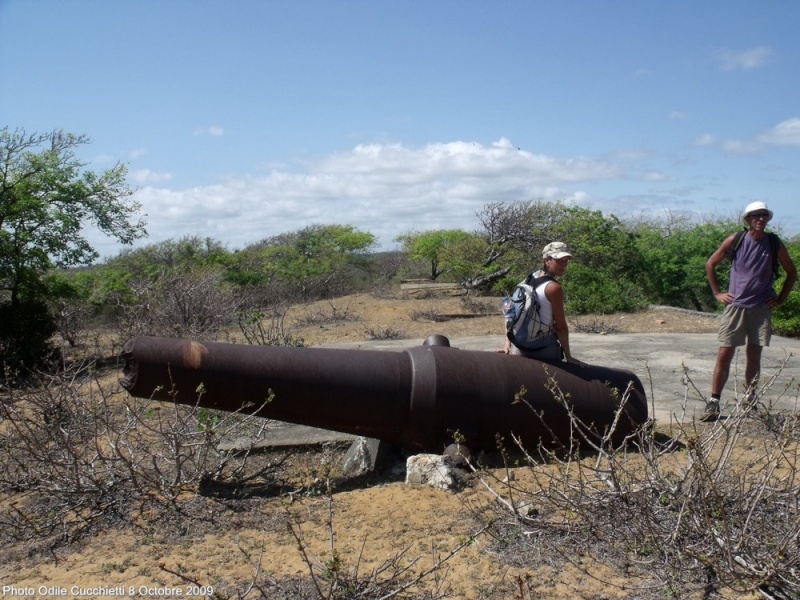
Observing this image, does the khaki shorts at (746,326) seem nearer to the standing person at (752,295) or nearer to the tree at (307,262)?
the standing person at (752,295)

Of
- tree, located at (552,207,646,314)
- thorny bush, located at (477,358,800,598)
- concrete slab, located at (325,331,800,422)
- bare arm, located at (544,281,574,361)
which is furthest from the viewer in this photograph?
tree, located at (552,207,646,314)

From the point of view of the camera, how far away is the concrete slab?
22.6 ft

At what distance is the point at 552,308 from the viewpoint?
5363 millimetres

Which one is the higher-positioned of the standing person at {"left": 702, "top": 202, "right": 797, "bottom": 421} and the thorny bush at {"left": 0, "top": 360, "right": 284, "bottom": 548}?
the standing person at {"left": 702, "top": 202, "right": 797, "bottom": 421}

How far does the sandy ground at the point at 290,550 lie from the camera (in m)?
3.56

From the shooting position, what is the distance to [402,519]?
14.7 feet

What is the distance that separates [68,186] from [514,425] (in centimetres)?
1207

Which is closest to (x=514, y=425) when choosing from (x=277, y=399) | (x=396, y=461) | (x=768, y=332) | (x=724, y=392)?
(x=396, y=461)

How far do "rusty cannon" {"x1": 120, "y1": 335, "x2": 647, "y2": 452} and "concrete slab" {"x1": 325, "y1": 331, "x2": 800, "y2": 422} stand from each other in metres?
1.32

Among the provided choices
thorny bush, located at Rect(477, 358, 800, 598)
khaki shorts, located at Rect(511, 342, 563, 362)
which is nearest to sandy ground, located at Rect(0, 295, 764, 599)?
thorny bush, located at Rect(477, 358, 800, 598)

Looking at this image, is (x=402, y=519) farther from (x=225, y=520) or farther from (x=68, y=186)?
(x=68, y=186)

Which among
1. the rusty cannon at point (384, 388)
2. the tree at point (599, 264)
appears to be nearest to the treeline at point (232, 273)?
the tree at point (599, 264)

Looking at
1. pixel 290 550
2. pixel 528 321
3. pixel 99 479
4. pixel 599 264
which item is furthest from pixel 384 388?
pixel 599 264

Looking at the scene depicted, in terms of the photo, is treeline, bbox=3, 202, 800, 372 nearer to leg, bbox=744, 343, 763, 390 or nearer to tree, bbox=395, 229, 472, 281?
tree, bbox=395, 229, 472, 281
